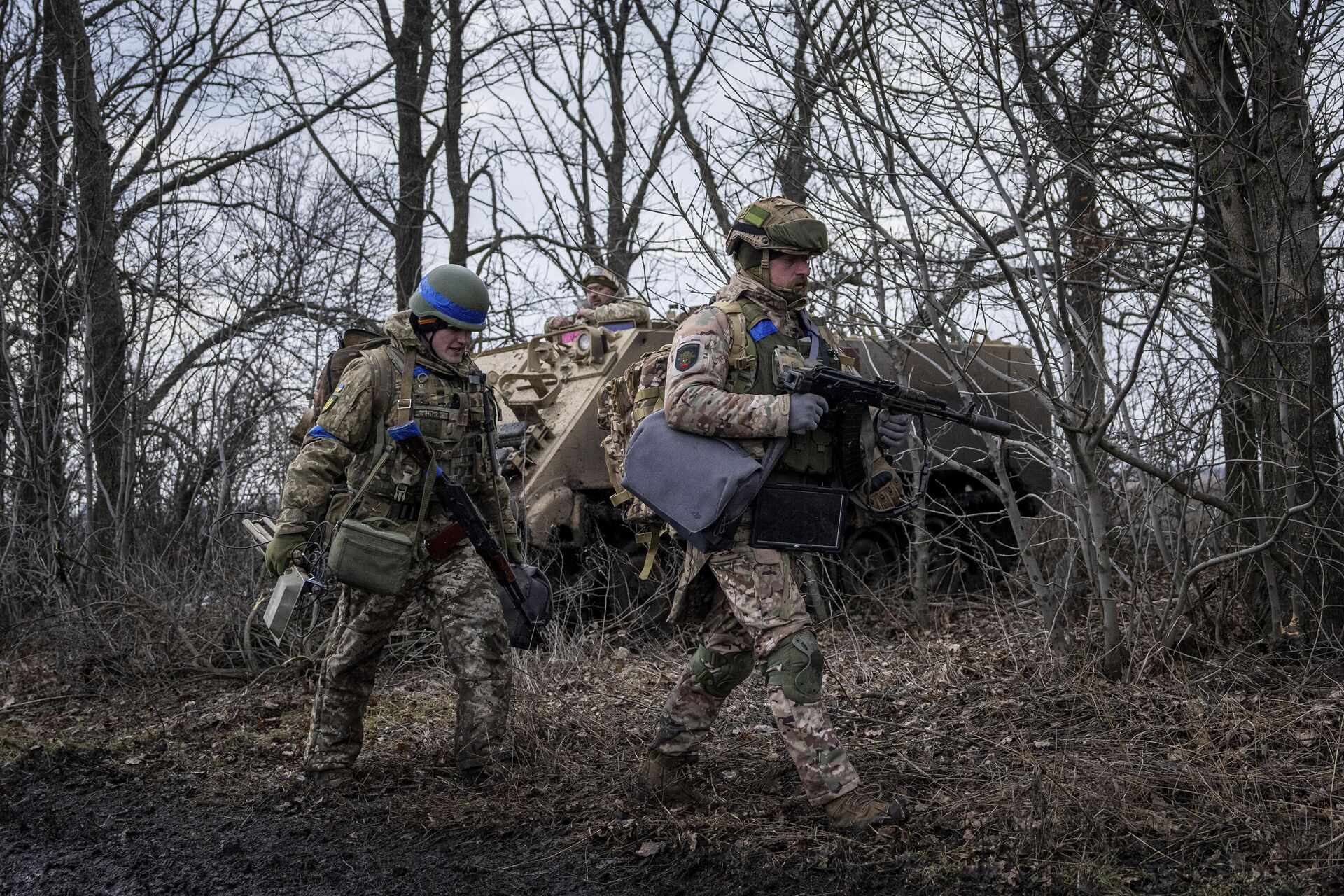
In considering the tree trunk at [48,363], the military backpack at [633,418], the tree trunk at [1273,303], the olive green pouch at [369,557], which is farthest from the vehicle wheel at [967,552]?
the tree trunk at [48,363]

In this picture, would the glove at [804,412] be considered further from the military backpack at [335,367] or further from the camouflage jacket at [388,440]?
the military backpack at [335,367]

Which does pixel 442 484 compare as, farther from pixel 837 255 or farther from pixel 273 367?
pixel 273 367

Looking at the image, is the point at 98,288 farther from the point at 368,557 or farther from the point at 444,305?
the point at 368,557

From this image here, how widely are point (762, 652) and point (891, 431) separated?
853 mm

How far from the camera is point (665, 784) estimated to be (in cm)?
450

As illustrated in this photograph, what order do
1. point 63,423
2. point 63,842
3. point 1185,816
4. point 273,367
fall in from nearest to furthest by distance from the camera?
point 1185,816 → point 63,842 → point 63,423 → point 273,367

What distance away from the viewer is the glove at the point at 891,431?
14.4ft

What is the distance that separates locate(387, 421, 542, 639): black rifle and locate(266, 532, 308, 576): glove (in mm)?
520

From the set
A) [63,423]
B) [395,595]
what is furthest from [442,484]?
[63,423]

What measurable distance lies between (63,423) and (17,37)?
346 cm

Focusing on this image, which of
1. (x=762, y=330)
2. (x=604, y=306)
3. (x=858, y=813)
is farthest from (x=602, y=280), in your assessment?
(x=858, y=813)

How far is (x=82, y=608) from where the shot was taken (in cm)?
816

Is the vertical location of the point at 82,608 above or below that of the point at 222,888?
above

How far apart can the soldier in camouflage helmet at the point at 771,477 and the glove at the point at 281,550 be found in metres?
1.54
